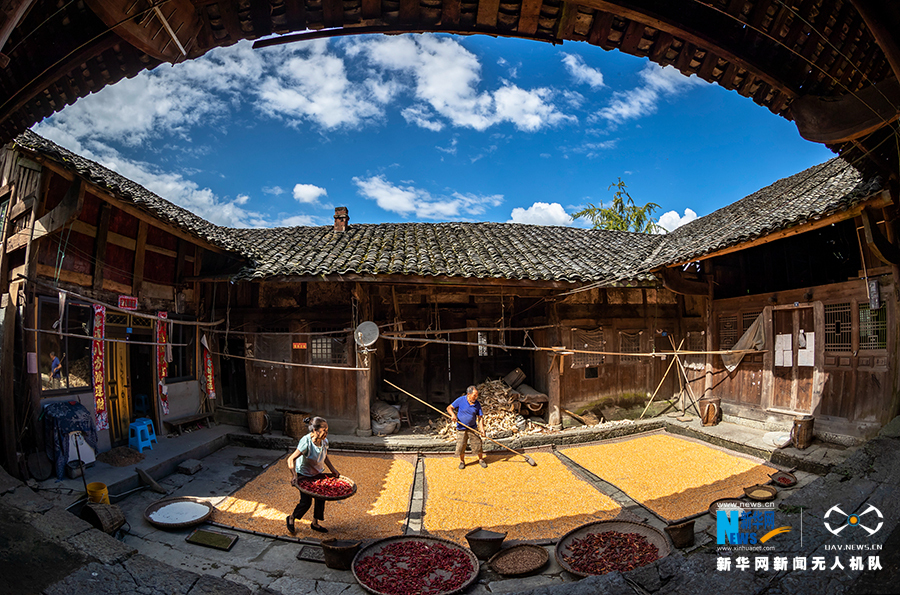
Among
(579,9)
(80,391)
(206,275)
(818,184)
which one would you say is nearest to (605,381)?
(818,184)

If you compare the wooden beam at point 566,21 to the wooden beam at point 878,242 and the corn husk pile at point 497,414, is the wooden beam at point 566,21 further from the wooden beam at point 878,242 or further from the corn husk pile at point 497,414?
the corn husk pile at point 497,414

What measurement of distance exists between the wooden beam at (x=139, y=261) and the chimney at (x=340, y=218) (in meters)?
5.16

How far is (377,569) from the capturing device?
499 cm

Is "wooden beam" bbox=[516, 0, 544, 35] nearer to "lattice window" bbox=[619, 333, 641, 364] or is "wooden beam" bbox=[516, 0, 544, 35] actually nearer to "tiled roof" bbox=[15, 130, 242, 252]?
"tiled roof" bbox=[15, 130, 242, 252]

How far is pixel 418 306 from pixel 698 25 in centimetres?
→ 929

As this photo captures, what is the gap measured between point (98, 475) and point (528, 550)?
270 inches

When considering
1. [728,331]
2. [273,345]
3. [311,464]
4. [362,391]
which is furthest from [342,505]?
[728,331]

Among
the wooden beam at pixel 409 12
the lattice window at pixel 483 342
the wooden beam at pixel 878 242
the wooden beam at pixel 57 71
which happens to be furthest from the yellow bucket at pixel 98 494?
the wooden beam at pixel 878 242

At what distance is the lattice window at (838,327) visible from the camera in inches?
322

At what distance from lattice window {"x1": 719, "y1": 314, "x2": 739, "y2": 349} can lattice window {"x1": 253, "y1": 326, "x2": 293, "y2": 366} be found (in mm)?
10944

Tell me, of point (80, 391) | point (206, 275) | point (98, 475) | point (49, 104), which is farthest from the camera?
point (206, 275)

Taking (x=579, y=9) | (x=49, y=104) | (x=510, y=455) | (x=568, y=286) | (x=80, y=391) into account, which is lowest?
(x=510, y=455)

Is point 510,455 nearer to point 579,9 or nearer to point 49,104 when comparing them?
point 579,9

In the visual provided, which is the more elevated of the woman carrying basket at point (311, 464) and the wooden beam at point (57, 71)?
the wooden beam at point (57, 71)
